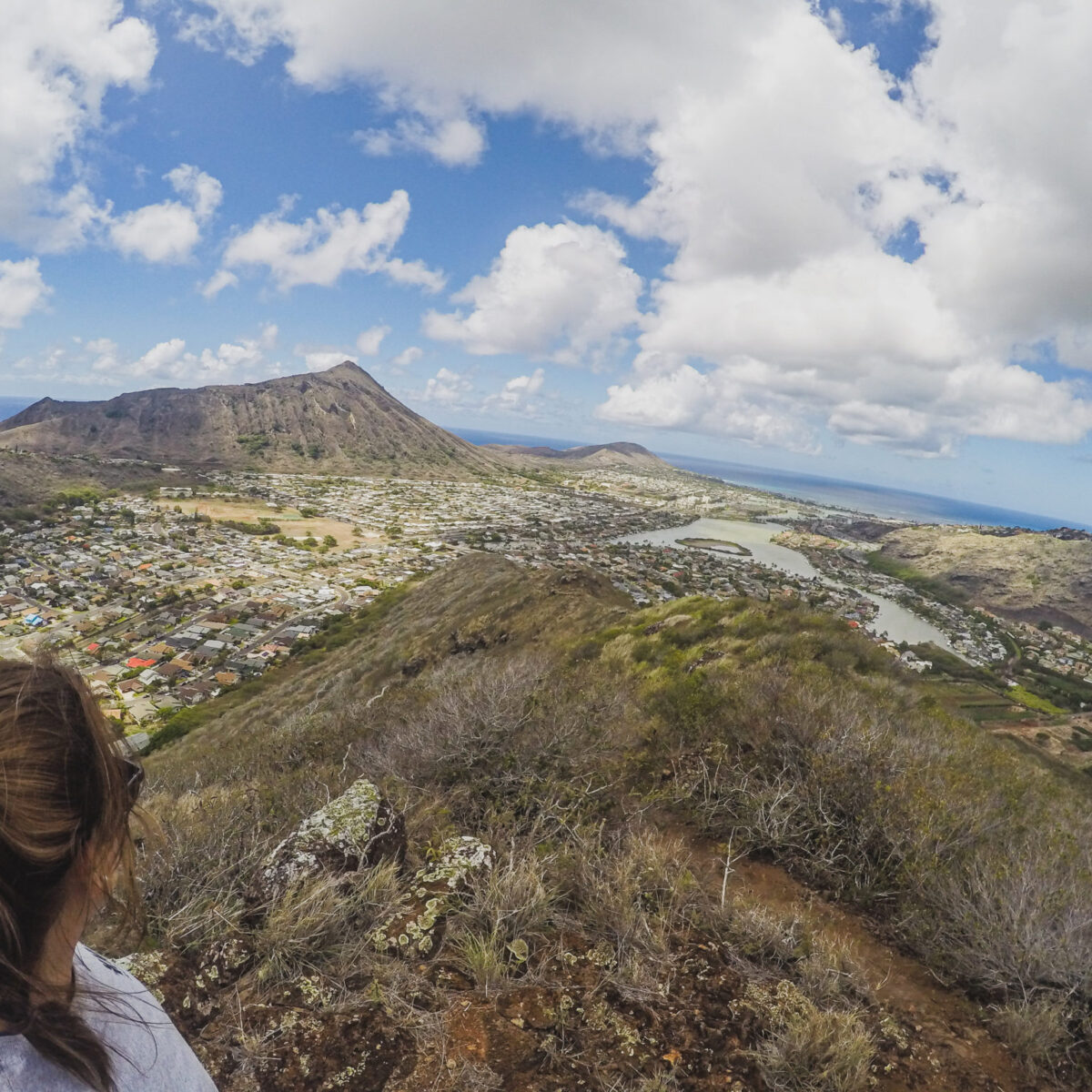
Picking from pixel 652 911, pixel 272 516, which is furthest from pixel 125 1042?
pixel 272 516

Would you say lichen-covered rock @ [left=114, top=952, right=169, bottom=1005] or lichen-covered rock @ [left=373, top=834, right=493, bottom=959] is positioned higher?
lichen-covered rock @ [left=373, top=834, right=493, bottom=959]

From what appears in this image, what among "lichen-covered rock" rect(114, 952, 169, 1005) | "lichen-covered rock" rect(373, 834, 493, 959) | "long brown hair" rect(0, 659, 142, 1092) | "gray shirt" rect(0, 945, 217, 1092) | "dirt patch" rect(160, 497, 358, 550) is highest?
"long brown hair" rect(0, 659, 142, 1092)

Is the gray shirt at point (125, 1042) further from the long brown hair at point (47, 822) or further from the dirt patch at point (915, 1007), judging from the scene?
the dirt patch at point (915, 1007)

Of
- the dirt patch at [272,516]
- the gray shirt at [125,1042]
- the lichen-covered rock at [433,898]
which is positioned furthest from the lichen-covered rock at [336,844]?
the dirt patch at [272,516]

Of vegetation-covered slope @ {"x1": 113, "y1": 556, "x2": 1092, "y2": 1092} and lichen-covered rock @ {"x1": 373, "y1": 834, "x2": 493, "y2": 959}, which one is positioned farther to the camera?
lichen-covered rock @ {"x1": 373, "y1": 834, "x2": 493, "y2": 959}

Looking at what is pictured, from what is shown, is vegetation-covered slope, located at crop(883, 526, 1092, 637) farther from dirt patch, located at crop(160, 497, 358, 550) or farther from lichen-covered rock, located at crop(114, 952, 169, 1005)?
lichen-covered rock, located at crop(114, 952, 169, 1005)

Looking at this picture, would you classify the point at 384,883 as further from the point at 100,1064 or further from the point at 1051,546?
the point at 1051,546

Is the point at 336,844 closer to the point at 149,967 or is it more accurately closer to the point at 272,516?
the point at 149,967

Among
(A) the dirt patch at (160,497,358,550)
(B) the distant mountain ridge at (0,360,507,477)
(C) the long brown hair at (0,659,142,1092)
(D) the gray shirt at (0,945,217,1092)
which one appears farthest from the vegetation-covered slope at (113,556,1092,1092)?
(B) the distant mountain ridge at (0,360,507,477)
